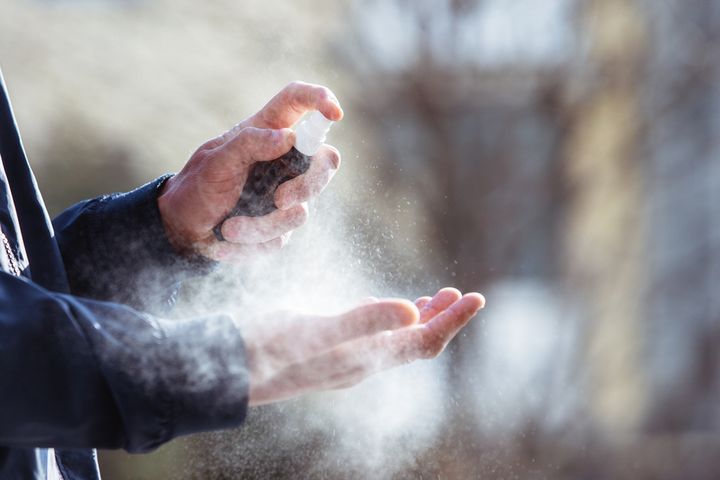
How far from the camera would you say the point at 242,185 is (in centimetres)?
133

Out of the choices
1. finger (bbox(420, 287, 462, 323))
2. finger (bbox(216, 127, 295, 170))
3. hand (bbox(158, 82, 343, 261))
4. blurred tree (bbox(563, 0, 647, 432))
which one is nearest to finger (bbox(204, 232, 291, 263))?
A: hand (bbox(158, 82, 343, 261))

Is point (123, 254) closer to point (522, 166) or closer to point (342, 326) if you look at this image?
point (342, 326)

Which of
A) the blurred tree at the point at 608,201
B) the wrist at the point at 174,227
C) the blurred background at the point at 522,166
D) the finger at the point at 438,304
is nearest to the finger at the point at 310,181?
the wrist at the point at 174,227

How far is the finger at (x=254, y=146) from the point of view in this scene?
1270 mm

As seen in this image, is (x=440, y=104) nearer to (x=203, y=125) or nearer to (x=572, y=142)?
(x=572, y=142)

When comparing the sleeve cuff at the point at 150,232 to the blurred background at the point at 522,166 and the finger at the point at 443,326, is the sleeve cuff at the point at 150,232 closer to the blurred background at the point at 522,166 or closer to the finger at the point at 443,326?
the finger at the point at 443,326

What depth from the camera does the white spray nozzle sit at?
4.15 ft

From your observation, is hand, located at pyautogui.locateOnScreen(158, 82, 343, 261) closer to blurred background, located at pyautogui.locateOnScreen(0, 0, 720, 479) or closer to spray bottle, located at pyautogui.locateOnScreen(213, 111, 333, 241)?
spray bottle, located at pyautogui.locateOnScreen(213, 111, 333, 241)

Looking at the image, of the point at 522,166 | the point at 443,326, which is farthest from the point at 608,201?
the point at 443,326

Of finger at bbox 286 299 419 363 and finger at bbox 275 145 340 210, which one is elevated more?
finger at bbox 275 145 340 210

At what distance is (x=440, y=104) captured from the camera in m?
3.40

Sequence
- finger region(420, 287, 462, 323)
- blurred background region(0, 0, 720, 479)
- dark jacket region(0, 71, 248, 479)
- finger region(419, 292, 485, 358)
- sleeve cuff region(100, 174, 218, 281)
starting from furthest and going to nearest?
blurred background region(0, 0, 720, 479)
sleeve cuff region(100, 174, 218, 281)
finger region(420, 287, 462, 323)
finger region(419, 292, 485, 358)
dark jacket region(0, 71, 248, 479)

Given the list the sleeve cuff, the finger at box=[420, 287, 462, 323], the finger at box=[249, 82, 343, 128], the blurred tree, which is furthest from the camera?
the blurred tree

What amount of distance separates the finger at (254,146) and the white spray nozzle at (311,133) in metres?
0.01
